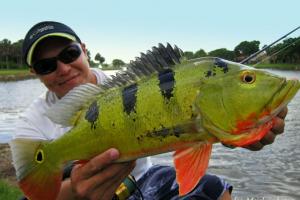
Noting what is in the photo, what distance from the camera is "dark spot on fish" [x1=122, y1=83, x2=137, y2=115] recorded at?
2.76m

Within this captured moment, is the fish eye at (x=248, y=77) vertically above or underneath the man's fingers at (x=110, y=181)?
above

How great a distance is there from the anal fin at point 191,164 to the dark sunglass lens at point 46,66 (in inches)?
88.9

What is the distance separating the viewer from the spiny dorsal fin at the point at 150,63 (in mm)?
2789

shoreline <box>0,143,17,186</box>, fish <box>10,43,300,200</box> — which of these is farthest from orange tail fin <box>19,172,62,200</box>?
shoreline <box>0,143,17,186</box>

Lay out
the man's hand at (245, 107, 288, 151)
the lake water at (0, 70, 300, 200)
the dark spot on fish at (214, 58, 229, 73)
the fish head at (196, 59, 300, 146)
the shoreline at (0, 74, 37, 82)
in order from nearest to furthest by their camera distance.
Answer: the fish head at (196, 59, 300, 146), the dark spot on fish at (214, 58, 229, 73), the man's hand at (245, 107, 288, 151), the lake water at (0, 70, 300, 200), the shoreline at (0, 74, 37, 82)

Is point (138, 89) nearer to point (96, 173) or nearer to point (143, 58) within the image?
point (143, 58)

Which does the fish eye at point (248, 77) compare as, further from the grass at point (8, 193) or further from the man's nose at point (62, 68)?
the grass at point (8, 193)

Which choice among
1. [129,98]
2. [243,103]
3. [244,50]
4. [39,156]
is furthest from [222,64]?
[244,50]

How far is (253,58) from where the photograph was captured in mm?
3883

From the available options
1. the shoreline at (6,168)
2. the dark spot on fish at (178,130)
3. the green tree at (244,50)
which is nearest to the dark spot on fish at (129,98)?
the dark spot on fish at (178,130)

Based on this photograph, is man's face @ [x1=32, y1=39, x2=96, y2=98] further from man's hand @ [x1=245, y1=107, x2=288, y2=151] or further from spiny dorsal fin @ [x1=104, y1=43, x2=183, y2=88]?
man's hand @ [x1=245, y1=107, x2=288, y2=151]

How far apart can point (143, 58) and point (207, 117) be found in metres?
0.59

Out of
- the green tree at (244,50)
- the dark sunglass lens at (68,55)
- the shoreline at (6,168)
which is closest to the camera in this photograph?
the dark sunglass lens at (68,55)

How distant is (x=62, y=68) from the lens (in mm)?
4531
